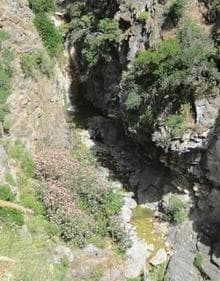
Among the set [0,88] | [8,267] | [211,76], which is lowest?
[8,267]

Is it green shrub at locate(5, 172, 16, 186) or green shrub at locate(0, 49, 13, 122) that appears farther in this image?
green shrub at locate(0, 49, 13, 122)

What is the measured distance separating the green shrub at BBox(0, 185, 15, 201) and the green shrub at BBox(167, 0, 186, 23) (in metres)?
10.2

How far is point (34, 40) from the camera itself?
27.6 meters

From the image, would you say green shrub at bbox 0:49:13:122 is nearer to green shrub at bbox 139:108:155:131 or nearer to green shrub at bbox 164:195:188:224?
green shrub at bbox 139:108:155:131

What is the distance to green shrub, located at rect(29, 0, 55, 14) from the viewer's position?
29938mm

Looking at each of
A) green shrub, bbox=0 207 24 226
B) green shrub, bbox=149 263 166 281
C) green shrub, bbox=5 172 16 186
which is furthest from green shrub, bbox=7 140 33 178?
green shrub, bbox=149 263 166 281

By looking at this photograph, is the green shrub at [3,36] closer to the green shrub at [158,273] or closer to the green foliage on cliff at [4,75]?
the green foliage on cliff at [4,75]

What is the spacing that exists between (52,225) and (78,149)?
616 cm

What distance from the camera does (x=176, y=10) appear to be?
24.0 m

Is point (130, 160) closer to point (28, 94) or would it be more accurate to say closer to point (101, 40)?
point (28, 94)

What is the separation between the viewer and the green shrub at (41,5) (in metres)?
29.9

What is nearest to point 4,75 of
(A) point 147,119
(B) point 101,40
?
(B) point 101,40

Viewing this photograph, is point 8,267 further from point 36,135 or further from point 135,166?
point 135,166

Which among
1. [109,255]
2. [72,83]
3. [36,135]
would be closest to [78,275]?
[109,255]
